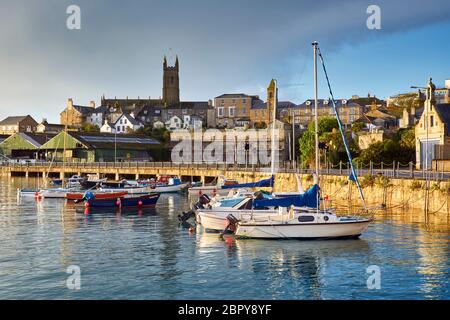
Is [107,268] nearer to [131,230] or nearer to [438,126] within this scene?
[131,230]

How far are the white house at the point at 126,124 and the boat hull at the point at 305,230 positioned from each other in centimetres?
14063

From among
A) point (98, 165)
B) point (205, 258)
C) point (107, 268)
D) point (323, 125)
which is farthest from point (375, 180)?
point (98, 165)

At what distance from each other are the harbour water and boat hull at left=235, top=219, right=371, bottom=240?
0.57 metres

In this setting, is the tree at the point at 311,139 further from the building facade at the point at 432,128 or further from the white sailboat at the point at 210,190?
the building facade at the point at 432,128

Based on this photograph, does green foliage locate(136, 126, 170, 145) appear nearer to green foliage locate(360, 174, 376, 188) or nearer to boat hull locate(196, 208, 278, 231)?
green foliage locate(360, 174, 376, 188)

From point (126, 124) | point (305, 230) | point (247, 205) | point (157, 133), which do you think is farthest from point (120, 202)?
point (126, 124)

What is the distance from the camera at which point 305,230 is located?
35438mm

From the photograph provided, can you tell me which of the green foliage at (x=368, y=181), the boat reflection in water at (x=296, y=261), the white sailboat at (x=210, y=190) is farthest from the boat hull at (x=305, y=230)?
the white sailboat at (x=210, y=190)

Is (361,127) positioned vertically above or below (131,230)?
above

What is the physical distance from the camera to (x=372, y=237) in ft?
122

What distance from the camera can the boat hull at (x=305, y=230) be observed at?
1391 inches

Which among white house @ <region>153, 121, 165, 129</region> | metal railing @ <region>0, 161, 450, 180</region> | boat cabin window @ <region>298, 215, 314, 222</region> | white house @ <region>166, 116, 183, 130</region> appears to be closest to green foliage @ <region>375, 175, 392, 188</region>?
metal railing @ <region>0, 161, 450, 180</region>

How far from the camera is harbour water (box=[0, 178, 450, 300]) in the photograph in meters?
24.4
